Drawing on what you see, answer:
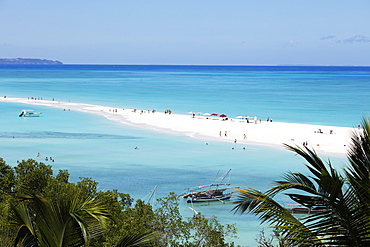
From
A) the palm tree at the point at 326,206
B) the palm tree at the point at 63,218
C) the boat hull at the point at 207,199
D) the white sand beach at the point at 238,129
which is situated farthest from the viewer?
the white sand beach at the point at 238,129

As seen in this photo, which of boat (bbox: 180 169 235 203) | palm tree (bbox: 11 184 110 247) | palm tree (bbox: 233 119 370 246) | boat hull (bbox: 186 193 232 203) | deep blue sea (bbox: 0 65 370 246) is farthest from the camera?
deep blue sea (bbox: 0 65 370 246)

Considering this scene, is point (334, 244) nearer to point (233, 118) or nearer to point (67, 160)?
point (67, 160)

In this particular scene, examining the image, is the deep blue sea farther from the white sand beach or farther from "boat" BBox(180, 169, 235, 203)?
the white sand beach

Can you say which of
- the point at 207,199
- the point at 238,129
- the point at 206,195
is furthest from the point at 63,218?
the point at 238,129

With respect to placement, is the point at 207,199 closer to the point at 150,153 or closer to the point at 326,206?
the point at 150,153

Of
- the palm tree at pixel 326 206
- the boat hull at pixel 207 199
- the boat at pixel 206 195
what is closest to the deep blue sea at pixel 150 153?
the boat hull at pixel 207 199

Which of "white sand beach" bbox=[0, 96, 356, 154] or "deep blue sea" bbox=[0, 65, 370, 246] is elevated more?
"white sand beach" bbox=[0, 96, 356, 154]

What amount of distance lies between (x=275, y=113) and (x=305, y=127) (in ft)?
60.1

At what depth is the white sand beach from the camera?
53116mm

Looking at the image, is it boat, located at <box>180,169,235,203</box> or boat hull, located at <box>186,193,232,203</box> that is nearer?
boat hull, located at <box>186,193,232,203</box>

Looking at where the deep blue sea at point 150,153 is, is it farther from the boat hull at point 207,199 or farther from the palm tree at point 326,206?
the palm tree at point 326,206

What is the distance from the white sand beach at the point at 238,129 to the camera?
2091 inches

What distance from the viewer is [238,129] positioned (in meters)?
62.4

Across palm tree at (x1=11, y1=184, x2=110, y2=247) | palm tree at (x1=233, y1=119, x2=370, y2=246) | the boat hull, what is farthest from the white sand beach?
palm tree at (x1=11, y1=184, x2=110, y2=247)
